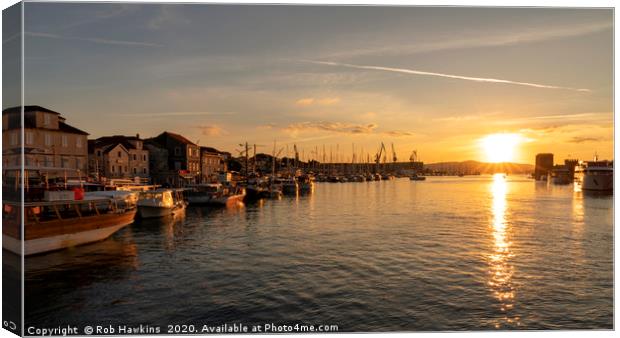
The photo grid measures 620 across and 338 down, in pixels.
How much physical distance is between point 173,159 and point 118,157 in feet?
38.9

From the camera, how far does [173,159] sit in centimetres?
6688

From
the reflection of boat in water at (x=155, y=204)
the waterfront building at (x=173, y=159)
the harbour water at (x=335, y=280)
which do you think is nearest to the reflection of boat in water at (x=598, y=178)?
the harbour water at (x=335, y=280)

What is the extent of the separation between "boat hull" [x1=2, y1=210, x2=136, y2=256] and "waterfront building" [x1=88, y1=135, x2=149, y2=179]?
27.8 meters

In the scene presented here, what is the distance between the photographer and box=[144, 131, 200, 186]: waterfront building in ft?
211

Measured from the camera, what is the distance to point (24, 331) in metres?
10.0

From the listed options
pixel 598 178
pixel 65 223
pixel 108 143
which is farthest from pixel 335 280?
pixel 598 178

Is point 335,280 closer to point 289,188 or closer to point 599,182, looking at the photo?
point 289,188

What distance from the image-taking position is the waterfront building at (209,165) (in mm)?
72750

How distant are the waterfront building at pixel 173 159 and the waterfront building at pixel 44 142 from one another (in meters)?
23.2

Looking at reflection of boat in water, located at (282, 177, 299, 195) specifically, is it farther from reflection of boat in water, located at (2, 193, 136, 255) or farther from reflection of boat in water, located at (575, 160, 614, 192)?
reflection of boat in water, located at (2, 193, 136, 255)

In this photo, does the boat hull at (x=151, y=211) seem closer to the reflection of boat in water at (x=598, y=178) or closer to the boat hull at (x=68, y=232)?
the boat hull at (x=68, y=232)

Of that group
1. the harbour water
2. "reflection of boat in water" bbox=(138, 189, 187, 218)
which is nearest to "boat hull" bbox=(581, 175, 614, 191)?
the harbour water

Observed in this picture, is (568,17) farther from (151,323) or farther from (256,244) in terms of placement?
(256,244)

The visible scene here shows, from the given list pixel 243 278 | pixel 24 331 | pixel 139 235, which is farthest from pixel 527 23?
pixel 139 235
